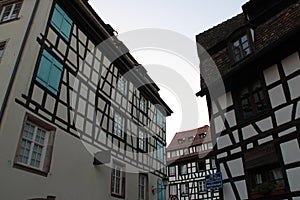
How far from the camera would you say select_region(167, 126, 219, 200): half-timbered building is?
91.0 feet

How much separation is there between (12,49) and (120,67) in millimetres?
7210

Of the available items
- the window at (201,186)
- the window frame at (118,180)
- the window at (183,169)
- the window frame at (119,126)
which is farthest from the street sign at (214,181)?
the window at (183,169)

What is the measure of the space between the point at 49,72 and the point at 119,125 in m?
5.36

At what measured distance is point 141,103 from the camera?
17.8 m

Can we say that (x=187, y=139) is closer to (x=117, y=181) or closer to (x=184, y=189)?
(x=184, y=189)

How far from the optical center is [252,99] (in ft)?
27.5

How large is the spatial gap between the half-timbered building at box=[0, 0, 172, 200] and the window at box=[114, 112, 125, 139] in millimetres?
53

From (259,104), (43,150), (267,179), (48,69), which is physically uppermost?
(48,69)

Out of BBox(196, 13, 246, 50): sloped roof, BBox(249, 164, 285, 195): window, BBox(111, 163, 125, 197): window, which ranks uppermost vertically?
BBox(196, 13, 246, 50): sloped roof

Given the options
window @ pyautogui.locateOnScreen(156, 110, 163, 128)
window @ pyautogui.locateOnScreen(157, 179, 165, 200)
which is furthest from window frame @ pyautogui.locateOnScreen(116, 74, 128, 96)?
window @ pyautogui.locateOnScreen(157, 179, 165, 200)

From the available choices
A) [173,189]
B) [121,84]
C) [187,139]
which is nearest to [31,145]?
[121,84]

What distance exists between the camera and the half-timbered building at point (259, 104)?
698 centimetres

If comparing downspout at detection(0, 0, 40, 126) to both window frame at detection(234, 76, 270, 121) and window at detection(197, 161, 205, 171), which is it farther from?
window at detection(197, 161, 205, 171)

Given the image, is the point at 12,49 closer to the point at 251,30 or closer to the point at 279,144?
the point at 251,30
